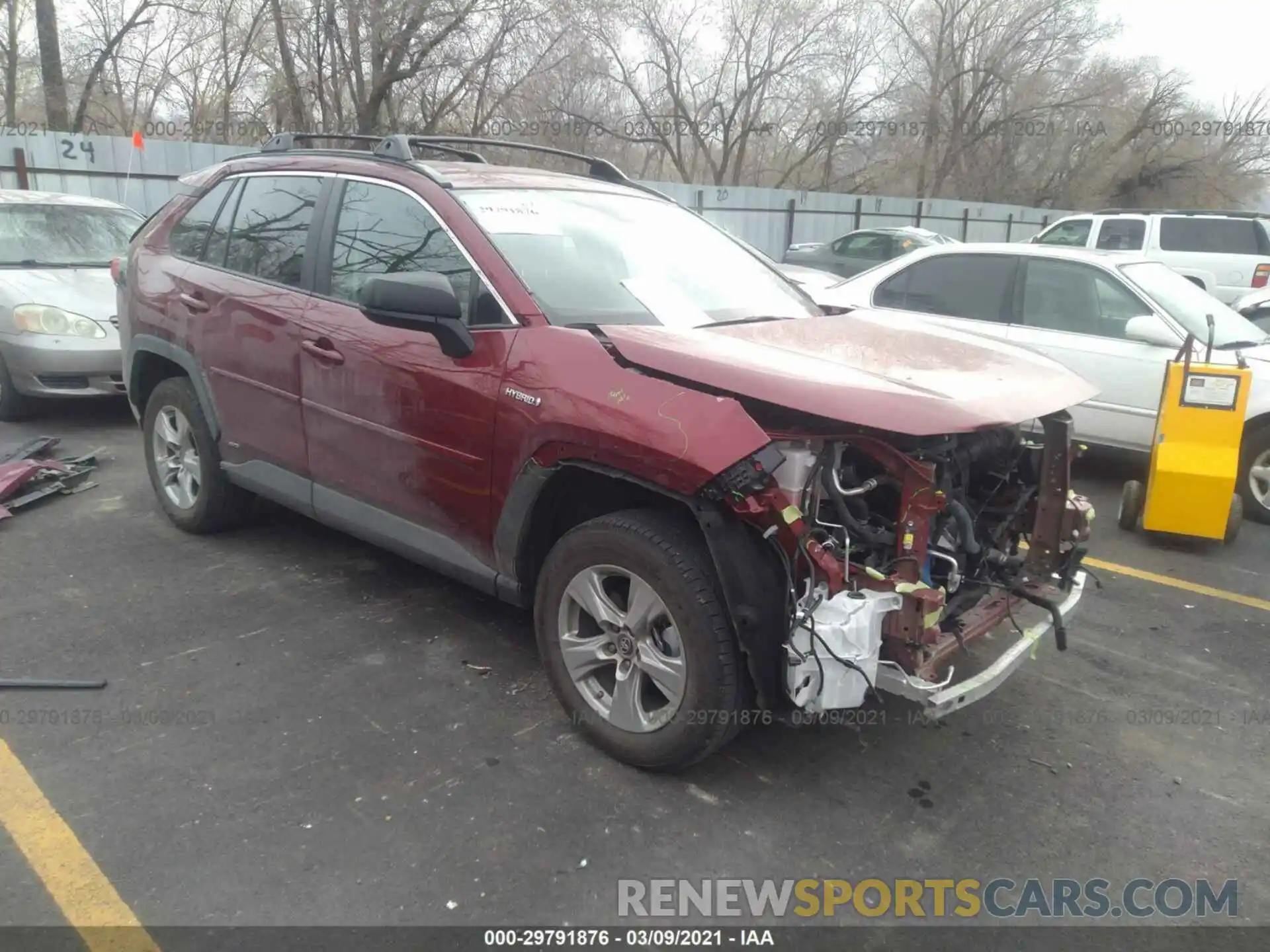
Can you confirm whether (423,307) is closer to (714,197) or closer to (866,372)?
(866,372)

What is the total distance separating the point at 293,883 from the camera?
258 cm

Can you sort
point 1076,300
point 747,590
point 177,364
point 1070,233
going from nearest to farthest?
point 747,590 → point 177,364 → point 1076,300 → point 1070,233

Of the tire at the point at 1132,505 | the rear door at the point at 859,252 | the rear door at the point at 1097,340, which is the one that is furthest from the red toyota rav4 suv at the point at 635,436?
the rear door at the point at 859,252

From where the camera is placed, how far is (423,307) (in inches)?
125

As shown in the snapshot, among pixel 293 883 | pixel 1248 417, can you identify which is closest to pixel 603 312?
pixel 293 883

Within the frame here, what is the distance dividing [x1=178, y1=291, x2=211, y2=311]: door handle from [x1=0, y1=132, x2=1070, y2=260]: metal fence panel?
353cm

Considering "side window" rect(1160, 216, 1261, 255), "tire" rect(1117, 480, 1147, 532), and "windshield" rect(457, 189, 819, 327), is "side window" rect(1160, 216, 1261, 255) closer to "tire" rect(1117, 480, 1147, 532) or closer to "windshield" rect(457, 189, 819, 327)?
"tire" rect(1117, 480, 1147, 532)

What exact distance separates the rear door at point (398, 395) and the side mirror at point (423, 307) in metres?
0.06

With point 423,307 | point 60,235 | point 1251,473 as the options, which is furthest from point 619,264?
point 60,235

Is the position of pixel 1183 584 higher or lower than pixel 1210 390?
lower

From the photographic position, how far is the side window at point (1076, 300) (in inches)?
250

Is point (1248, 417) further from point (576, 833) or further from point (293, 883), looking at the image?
point (293, 883)

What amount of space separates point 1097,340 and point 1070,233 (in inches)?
327
